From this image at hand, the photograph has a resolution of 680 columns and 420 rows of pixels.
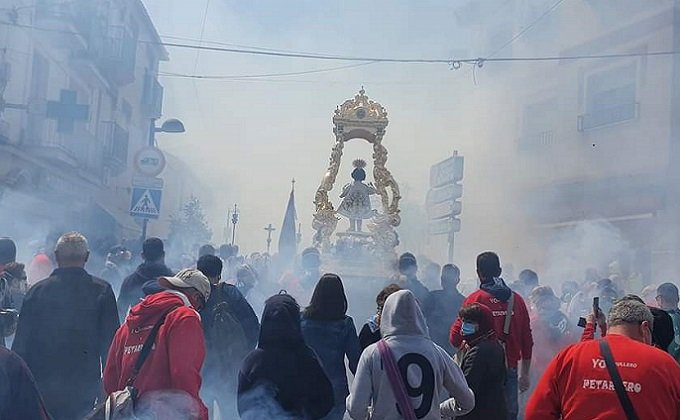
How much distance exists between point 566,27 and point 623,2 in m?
1.51

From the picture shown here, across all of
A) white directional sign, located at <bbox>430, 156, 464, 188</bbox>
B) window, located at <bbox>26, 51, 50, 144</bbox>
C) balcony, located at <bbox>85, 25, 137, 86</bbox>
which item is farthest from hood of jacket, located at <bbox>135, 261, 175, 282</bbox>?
balcony, located at <bbox>85, 25, 137, 86</bbox>

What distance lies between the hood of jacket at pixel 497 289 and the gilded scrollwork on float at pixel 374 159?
7193 mm

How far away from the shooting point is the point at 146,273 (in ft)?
20.9

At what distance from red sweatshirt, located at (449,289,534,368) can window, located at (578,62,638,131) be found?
13.8 meters

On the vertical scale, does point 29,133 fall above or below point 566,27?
below

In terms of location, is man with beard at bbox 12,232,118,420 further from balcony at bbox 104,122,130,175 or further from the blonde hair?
balcony at bbox 104,122,130,175

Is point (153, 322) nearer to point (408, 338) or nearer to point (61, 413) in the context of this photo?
point (408, 338)

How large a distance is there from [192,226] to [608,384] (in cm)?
3093

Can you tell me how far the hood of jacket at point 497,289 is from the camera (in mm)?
6075

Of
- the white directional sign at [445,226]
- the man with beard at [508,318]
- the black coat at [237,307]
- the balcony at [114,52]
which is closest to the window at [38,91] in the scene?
the balcony at [114,52]

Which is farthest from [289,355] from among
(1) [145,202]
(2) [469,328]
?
(1) [145,202]

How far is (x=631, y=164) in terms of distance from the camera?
742 inches

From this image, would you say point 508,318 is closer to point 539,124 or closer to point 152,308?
point 152,308

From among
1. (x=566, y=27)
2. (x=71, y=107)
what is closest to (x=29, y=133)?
(x=71, y=107)
